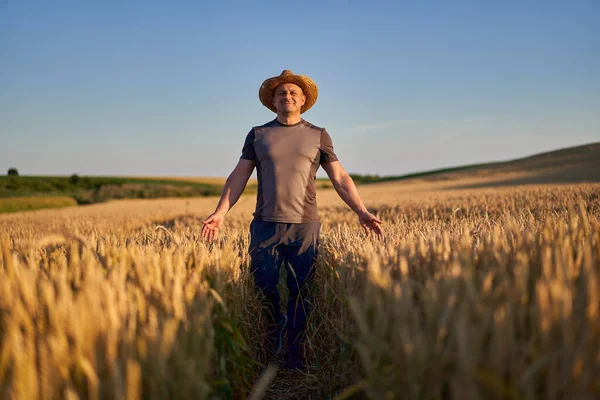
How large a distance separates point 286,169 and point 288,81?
99 cm

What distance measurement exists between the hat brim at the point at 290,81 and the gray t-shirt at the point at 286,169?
0.50 metres

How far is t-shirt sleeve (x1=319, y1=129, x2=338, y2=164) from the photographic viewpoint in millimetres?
3967

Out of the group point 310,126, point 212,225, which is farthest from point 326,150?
point 212,225

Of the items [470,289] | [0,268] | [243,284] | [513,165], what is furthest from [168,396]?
[513,165]

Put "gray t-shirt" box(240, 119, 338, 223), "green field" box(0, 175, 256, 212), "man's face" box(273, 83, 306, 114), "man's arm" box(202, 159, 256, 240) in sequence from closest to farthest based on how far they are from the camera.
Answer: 1. "gray t-shirt" box(240, 119, 338, 223)
2. "man's face" box(273, 83, 306, 114)
3. "man's arm" box(202, 159, 256, 240)
4. "green field" box(0, 175, 256, 212)

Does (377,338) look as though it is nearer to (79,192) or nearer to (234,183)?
(234,183)

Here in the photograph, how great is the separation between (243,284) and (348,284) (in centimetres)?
102

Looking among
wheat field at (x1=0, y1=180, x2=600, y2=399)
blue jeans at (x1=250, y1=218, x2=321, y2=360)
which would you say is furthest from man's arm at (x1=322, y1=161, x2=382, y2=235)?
wheat field at (x1=0, y1=180, x2=600, y2=399)

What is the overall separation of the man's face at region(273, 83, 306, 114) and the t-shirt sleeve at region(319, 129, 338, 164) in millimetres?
382

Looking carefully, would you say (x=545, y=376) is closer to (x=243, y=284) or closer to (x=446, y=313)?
(x=446, y=313)

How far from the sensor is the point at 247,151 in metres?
3.99

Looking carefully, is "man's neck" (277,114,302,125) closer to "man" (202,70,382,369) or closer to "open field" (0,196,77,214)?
"man" (202,70,382,369)

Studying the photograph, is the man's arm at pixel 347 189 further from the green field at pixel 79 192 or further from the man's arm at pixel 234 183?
the green field at pixel 79 192

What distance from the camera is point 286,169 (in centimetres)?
376
